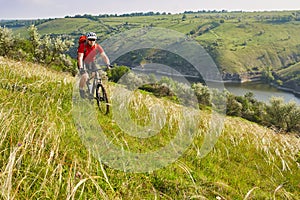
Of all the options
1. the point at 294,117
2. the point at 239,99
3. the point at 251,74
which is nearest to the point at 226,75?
the point at 251,74

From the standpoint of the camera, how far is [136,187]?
165 inches

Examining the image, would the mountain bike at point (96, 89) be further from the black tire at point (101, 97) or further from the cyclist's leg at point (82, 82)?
the cyclist's leg at point (82, 82)

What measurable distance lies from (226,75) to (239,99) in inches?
4158

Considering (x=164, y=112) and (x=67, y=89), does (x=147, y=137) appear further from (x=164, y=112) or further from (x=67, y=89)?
(x=67, y=89)

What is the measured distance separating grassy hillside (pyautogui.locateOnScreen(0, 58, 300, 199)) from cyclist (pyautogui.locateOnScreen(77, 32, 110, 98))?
2.18 ft

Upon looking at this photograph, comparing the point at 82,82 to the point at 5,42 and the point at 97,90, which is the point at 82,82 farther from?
the point at 5,42

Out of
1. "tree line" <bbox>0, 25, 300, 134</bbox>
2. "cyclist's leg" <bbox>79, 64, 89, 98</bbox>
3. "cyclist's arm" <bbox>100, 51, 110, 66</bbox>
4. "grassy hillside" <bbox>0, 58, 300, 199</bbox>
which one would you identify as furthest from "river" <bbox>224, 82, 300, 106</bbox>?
"grassy hillside" <bbox>0, 58, 300, 199</bbox>

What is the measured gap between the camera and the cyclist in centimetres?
860

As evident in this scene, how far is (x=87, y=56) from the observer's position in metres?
8.86

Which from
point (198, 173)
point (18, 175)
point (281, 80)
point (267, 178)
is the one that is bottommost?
point (281, 80)

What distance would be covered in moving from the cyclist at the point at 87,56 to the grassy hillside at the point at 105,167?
665 mm

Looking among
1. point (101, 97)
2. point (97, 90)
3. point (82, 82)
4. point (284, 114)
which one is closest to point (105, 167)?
point (101, 97)

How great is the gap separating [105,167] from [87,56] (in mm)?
5095

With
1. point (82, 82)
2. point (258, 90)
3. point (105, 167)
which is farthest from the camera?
point (258, 90)
